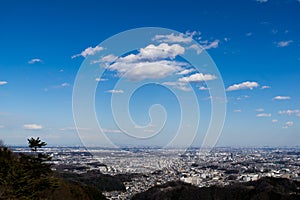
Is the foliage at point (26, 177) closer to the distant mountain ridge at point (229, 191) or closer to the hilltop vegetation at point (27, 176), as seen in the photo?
the hilltop vegetation at point (27, 176)

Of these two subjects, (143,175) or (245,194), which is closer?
(245,194)

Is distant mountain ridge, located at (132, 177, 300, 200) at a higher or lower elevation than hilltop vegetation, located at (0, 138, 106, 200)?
lower

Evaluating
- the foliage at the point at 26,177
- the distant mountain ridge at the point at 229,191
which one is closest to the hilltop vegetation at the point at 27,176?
the foliage at the point at 26,177

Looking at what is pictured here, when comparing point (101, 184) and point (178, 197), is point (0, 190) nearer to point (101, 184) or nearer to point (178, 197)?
point (178, 197)

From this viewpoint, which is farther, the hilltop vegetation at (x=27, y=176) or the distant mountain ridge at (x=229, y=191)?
the distant mountain ridge at (x=229, y=191)

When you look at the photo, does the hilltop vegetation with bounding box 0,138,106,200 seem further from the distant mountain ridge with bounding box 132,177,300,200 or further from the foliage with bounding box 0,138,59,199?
the distant mountain ridge with bounding box 132,177,300,200

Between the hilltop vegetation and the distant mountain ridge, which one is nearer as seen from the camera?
the hilltop vegetation

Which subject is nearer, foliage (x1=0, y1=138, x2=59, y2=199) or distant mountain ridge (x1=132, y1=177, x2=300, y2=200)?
foliage (x1=0, y1=138, x2=59, y2=199)

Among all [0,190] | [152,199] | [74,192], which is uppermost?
[0,190]

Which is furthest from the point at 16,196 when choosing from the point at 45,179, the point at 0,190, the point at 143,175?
the point at 143,175

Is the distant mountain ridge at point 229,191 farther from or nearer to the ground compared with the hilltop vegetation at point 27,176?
nearer to the ground

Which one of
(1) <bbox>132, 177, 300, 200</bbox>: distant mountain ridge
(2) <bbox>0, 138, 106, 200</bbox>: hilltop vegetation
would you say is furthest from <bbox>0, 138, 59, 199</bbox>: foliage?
(1) <bbox>132, 177, 300, 200</bbox>: distant mountain ridge
